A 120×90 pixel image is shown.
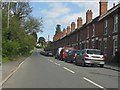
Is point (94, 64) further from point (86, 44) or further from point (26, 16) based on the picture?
point (26, 16)

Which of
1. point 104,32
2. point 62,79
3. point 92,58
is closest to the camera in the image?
point 62,79

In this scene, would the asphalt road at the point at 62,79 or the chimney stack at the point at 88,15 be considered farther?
the chimney stack at the point at 88,15

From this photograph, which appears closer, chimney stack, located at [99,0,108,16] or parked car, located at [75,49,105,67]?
parked car, located at [75,49,105,67]

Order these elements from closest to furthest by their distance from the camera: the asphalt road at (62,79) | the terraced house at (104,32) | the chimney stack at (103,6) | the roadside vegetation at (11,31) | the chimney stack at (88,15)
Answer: the asphalt road at (62,79) < the terraced house at (104,32) < the roadside vegetation at (11,31) < the chimney stack at (103,6) < the chimney stack at (88,15)

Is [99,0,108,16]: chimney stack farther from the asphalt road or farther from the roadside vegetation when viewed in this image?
the asphalt road

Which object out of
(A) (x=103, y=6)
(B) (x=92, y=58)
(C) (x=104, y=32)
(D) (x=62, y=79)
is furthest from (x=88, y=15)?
(D) (x=62, y=79)

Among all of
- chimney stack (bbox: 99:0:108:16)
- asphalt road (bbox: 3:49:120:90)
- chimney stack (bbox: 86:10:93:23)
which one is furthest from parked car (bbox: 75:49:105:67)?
chimney stack (bbox: 86:10:93:23)

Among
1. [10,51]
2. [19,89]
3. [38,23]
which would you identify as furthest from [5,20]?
[19,89]

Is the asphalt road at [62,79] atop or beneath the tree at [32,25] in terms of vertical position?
beneath

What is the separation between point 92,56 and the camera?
28.3m

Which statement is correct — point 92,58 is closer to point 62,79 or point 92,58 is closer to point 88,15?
point 62,79

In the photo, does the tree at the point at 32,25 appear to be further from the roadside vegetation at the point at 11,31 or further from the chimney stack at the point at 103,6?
the chimney stack at the point at 103,6

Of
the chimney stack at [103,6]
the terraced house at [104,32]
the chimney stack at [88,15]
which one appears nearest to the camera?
the terraced house at [104,32]

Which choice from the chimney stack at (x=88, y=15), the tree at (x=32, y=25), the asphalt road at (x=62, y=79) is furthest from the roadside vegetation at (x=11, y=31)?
the asphalt road at (x=62, y=79)
